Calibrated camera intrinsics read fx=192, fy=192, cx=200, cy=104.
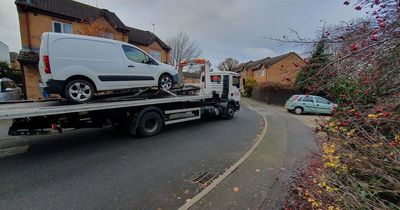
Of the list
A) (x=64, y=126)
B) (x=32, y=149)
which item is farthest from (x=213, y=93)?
(x=32, y=149)

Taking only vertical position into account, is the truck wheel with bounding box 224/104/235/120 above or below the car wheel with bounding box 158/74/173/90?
below

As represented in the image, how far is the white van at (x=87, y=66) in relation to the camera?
4.96 m

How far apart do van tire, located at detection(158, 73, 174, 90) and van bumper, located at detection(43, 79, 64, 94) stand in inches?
124

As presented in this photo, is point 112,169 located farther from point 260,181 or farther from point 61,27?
point 61,27

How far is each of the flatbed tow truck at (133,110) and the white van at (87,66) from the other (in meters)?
0.44

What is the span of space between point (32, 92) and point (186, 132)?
12795 millimetres

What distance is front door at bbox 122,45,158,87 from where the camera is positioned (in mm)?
6406

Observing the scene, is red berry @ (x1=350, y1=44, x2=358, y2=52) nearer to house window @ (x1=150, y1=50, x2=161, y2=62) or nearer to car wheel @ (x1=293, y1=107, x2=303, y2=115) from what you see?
car wheel @ (x1=293, y1=107, x2=303, y2=115)

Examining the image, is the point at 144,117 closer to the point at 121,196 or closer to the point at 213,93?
the point at 121,196

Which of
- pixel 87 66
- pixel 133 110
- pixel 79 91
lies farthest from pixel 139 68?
pixel 79 91

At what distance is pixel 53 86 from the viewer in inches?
197

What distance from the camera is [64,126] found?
17.8 feet

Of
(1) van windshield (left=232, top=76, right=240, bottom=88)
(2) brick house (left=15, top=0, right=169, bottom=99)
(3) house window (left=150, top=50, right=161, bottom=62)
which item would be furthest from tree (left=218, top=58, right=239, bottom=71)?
(1) van windshield (left=232, top=76, right=240, bottom=88)

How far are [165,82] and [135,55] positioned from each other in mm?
1529
